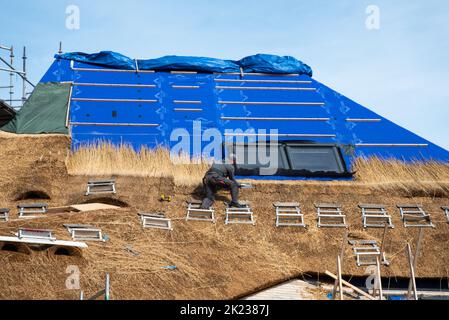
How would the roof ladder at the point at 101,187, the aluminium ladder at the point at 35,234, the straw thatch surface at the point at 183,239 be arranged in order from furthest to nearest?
the roof ladder at the point at 101,187 < the aluminium ladder at the point at 35,234 < the straw thatch surface at the point at 183,239

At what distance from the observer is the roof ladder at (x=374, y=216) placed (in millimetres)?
16625

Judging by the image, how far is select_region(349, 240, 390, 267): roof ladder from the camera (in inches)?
609

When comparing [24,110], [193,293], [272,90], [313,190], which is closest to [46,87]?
[24,110]

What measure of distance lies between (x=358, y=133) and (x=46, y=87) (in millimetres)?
8917

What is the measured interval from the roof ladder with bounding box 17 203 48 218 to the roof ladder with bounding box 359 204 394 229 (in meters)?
6.89

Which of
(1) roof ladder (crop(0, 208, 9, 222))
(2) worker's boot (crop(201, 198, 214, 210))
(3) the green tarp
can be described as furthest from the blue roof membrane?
(1) roof ladder (crop(0, 208, 9, 222))

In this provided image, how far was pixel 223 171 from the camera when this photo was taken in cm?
1755

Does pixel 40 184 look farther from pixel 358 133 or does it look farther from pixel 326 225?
pixel 358 133

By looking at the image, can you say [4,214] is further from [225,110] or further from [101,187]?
[225,110]

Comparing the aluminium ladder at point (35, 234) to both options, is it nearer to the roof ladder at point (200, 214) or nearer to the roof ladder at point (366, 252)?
the roof ladder at point (200, 214)

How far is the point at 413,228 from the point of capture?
16.6 metres

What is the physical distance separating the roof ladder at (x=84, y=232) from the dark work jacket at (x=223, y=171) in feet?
11.0

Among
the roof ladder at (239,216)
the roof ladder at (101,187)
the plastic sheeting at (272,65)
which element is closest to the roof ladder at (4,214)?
the roof ladder at (101,187)

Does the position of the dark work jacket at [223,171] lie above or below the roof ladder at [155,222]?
above
